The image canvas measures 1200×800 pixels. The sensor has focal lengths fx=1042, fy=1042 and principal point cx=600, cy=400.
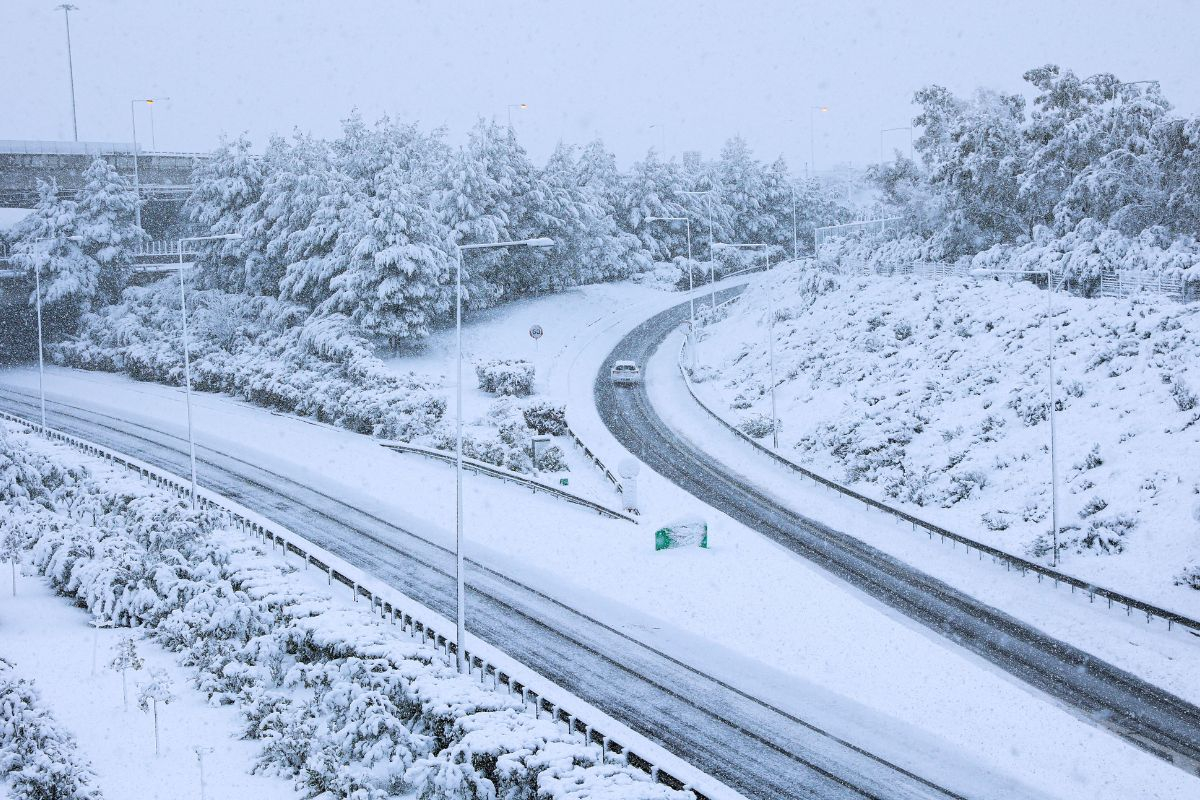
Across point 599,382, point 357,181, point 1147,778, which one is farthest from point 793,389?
point 1147,778

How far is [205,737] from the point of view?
75.2 ft

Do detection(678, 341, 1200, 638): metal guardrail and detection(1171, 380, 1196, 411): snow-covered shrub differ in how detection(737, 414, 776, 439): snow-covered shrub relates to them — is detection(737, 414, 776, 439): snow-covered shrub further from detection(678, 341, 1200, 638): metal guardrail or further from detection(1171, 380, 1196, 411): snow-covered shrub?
detection(1171, 380, 1196, 411): snow-covered shrub

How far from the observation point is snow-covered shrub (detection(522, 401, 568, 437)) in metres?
55.2

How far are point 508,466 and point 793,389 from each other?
817 inches

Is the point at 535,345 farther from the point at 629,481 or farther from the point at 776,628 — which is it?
the point at 776,628

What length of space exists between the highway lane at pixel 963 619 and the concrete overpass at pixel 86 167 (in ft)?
189

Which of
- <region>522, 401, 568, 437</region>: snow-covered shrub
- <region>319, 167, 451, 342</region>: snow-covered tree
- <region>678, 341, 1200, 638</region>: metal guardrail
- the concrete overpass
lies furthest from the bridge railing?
<region>678, 341, 1200, 638</region>: metal guardrail

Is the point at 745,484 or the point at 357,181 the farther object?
the point at 357,181

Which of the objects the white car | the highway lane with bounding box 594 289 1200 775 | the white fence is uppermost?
the white fence

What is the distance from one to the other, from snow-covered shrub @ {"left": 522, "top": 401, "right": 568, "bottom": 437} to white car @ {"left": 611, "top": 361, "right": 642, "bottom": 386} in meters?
13.3

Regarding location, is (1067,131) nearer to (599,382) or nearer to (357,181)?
(599,382)

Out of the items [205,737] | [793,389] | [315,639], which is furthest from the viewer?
[793,389]

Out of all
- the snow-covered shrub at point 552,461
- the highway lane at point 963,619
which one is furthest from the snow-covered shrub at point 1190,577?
the snow-covered shrub at point 552,461

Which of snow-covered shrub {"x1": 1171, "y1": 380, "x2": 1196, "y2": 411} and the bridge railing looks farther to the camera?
the bridge railing
